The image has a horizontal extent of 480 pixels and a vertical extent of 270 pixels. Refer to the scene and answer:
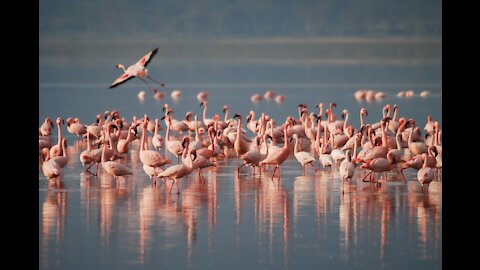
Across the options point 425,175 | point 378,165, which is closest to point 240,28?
point 378,165

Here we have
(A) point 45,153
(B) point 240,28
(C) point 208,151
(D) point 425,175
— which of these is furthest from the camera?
(B) point 240,28

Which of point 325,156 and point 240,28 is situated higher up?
point 240,28

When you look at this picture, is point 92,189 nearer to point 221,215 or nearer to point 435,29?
point 221,215

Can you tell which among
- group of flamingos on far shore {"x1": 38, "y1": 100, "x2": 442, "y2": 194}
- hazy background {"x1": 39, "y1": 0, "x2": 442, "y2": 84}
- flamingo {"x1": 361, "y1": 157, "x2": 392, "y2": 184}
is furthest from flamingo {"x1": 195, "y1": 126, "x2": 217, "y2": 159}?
hazy background {"x1": 39, "y1": 0, "x2": 442, "y2": 84}

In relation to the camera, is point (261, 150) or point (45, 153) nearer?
point (261, 150)

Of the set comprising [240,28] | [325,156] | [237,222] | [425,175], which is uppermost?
[240,28]

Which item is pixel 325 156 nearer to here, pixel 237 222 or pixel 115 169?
pixel 115 169

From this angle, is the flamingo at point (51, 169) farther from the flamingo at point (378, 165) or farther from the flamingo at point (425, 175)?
the flamingo at point (425, 175)

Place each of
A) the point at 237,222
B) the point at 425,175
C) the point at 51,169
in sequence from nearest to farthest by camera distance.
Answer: the point at 237,222 → the point at 425,175 → the point at 51,169

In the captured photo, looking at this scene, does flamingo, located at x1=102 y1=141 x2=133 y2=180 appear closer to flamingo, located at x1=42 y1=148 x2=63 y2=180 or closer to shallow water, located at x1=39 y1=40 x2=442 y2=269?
shallow water, located at x1=39 y1=40 x2=442 y2=269

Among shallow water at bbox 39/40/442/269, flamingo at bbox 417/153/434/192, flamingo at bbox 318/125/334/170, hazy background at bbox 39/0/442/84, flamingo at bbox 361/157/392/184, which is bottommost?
shallow water at bbox 39/40/442/269

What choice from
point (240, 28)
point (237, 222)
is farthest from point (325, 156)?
point (240, 28)

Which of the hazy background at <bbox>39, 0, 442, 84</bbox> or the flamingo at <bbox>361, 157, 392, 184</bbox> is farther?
the hazy background at <bbox>39, 0, 442, 84</bbox>
